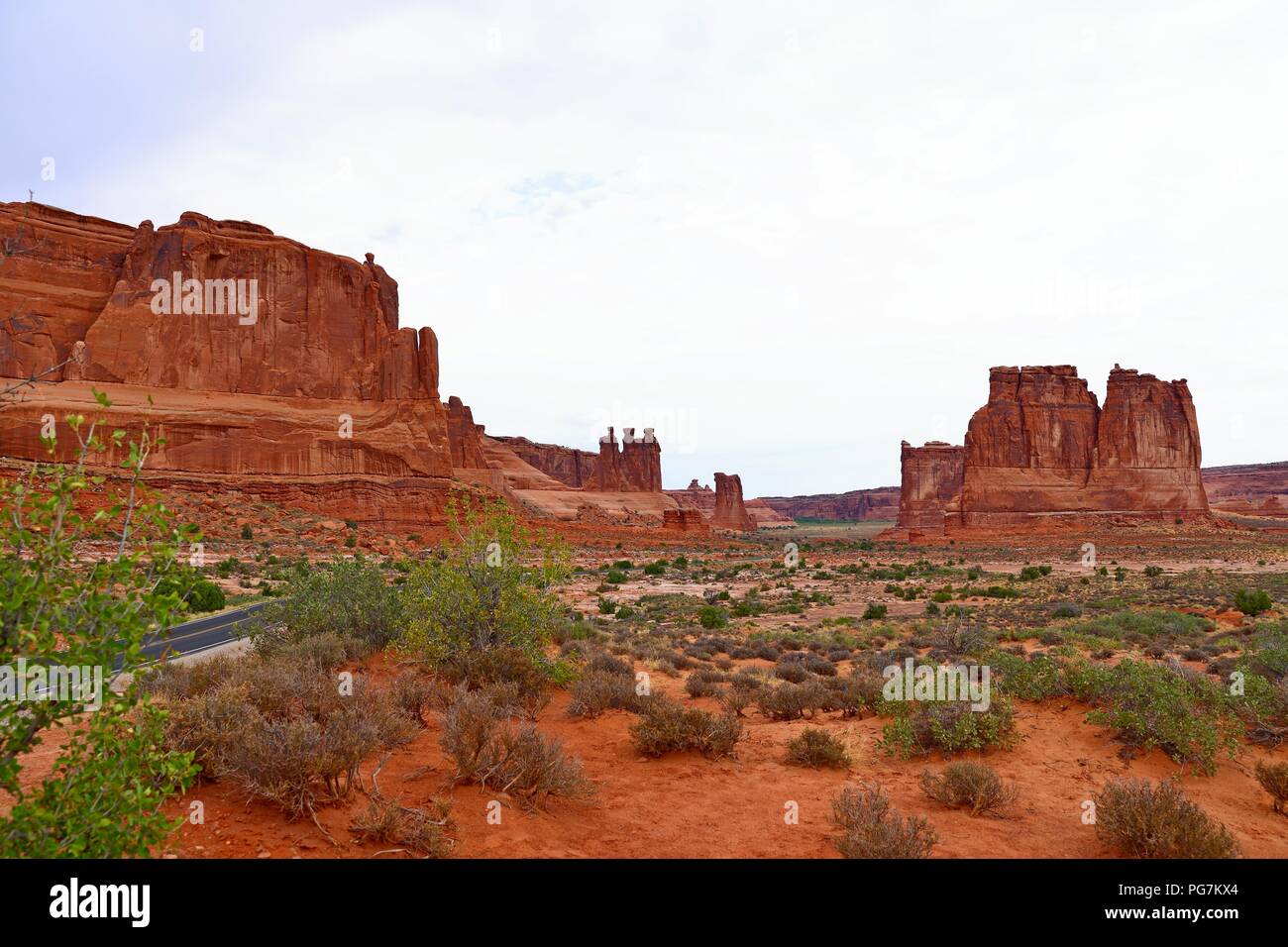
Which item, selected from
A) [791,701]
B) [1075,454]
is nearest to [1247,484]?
[1075,454]

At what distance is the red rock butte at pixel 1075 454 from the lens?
8100cm

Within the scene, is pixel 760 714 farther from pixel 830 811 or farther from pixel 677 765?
pixel 830 811

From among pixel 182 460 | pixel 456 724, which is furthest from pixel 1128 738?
pixel 182 460

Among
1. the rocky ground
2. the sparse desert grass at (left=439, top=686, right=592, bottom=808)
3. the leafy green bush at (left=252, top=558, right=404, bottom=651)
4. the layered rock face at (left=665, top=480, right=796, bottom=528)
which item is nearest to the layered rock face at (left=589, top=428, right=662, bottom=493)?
the layered rock face at (left=665, top=480, right=796, bottom=528)

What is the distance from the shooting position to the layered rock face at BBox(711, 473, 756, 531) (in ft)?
417

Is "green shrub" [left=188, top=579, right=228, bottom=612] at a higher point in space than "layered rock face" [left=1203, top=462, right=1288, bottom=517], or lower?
lower

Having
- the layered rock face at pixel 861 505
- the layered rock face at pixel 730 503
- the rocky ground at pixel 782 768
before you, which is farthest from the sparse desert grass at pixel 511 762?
the layered rock face at pixel 861 505

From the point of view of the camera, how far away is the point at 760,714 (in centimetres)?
1005

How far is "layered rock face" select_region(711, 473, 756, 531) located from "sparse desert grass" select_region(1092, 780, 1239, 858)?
121316 millimetres

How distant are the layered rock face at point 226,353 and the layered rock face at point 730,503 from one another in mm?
74609

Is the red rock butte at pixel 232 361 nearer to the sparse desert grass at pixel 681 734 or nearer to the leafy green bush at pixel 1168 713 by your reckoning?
the sparse desert grass at pixel 681 734

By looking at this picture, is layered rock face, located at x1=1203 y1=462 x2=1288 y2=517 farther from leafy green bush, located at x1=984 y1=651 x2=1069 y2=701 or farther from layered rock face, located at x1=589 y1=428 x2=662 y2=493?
leafy green bush, located at x1=984 y1=651 x2=1069 y2=701

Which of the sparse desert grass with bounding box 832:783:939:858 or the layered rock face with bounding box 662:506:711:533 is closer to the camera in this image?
the sparse desert grass with bounding box 832:783:939:858

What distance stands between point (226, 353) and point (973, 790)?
5955 centimetres
